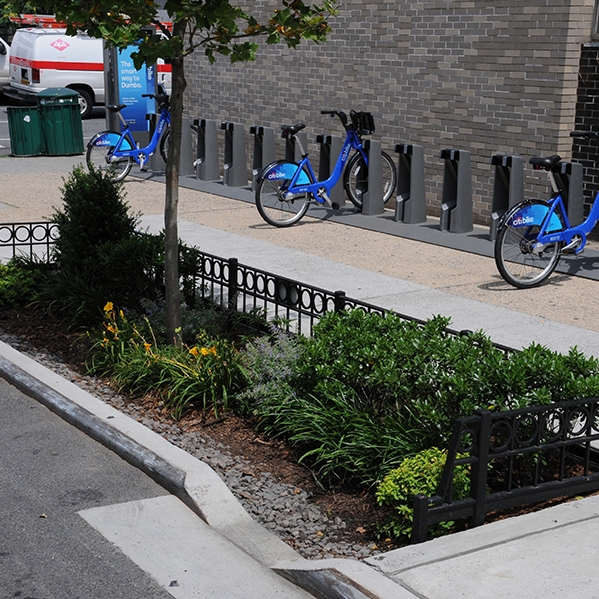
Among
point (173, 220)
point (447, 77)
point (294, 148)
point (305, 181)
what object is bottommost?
point (305, 181)

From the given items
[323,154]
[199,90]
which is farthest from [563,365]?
[199,90]

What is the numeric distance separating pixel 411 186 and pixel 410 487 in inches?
333

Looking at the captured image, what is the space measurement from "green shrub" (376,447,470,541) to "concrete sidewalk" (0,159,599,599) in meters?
0.26

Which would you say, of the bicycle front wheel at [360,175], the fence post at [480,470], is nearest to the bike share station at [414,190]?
the bicycle front wheel at [360,175]

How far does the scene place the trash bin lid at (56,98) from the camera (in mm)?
18703

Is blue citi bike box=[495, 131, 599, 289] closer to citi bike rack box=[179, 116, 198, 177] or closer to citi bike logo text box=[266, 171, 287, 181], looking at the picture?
citi bike logo text box=[266, 171, 287, 181]

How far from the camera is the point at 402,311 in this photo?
8.41 m

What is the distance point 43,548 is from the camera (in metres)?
4.62

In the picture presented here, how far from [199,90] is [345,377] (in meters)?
13.1

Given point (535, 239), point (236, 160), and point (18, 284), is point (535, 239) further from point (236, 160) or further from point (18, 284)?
point (236, 160)

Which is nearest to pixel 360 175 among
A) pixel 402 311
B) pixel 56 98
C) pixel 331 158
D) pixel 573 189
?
pixel 331 158

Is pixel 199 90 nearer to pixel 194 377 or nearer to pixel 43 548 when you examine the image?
pixel 194 377

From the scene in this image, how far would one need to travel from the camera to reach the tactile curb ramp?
409cm

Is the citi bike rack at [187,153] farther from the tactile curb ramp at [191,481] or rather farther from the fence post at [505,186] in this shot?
the tactile curb ramp at [191,481]
